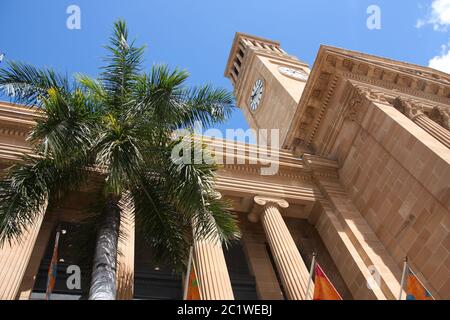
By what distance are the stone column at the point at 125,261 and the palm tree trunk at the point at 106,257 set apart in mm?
668

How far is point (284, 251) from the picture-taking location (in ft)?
51.1

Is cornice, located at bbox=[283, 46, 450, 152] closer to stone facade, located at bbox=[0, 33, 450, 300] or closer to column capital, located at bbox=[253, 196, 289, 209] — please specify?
stone facade, located at bbox=[0, 33, 450, 300]

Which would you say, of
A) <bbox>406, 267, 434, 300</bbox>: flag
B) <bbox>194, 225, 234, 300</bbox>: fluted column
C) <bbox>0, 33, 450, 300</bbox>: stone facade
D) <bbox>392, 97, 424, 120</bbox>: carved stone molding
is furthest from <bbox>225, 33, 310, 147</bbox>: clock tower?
<bbox>406, 267, 434, 300</bbox>: flag

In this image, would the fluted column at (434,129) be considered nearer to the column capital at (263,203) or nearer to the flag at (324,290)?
the column capital at (263,203)

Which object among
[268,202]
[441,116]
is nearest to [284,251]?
[268,202]

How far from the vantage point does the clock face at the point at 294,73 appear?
36.6 metres

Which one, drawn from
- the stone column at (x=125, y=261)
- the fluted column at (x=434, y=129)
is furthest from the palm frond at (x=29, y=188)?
the fluted column at (x=434, y=129)

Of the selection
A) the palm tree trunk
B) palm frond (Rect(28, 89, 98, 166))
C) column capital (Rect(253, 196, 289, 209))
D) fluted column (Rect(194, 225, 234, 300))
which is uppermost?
palm frond (Rect(28, 89, 98, 166))

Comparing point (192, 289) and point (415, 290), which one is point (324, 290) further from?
point (192, 289)

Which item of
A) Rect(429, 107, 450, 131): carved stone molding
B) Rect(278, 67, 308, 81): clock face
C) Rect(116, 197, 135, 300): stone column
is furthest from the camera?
Rect(278, 67, 308, 81): clock face

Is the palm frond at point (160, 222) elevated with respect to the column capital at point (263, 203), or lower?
elevated

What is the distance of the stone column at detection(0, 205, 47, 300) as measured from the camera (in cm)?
1099

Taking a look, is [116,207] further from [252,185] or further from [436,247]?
[436,247]

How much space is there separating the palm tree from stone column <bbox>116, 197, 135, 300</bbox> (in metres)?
0.90
